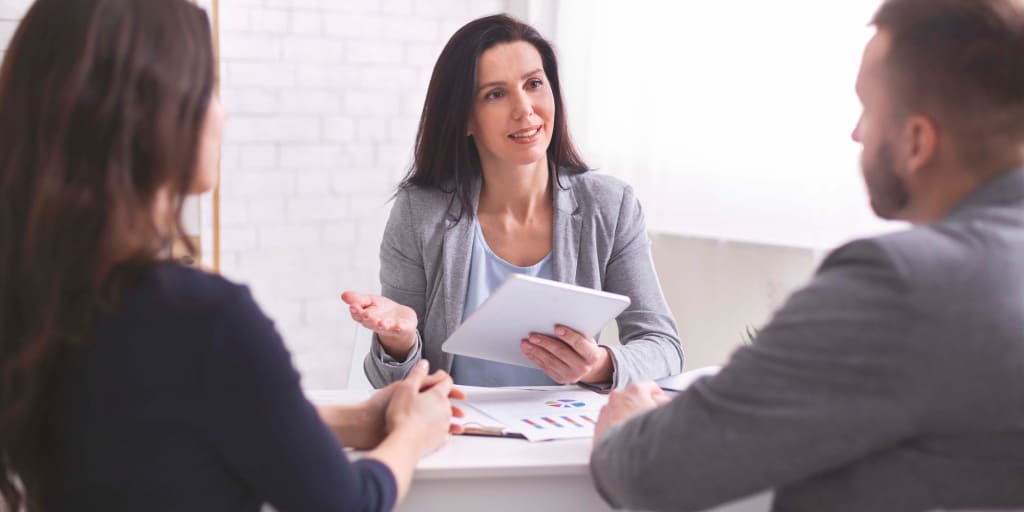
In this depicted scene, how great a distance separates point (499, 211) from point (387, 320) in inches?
18.8

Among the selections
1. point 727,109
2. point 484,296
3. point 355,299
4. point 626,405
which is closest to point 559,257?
point 484,296

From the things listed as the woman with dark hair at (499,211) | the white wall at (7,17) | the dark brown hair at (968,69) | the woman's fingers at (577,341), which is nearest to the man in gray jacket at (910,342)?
the dark brown hair at (968,69)

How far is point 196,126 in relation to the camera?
98 cm

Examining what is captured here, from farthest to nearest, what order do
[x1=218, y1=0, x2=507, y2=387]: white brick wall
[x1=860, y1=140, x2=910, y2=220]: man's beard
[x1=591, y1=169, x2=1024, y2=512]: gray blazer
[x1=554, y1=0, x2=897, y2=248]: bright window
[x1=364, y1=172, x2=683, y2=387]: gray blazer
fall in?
[x1=218, y1=0, x2=507, y2=387]: white brick wall < [x1=554, y1=0, x2=897, y2=248]: bright window < [x1=364, y1=172, x2=683, y2=387]: gray blazer < [x1=860, y1=140, x2=910, y2=220]: man's beard < [x1=591, y1=169, x2=1024, y2=512]: gray blazer

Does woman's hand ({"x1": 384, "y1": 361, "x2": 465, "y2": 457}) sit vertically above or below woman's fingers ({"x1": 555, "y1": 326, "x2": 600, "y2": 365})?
below

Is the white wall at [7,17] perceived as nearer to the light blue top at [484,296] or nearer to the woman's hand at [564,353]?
the light blue top at [484,296]

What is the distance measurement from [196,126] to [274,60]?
8.51 ft

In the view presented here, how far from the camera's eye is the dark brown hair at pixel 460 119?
218cm

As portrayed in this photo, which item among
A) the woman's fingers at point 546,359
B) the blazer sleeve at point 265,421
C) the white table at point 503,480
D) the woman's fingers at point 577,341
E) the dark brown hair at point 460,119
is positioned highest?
the dark brown hair at point 460,119

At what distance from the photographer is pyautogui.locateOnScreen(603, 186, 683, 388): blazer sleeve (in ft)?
6.25

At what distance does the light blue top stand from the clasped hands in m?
0.24

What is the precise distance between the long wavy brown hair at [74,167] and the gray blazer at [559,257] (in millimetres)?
1089

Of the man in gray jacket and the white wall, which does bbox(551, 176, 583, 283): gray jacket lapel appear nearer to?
the man in gray jacket

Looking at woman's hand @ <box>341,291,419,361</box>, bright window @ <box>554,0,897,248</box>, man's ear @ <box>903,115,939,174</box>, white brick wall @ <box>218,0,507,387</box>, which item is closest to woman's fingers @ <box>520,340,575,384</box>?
woman's hand @ <box>341,291,419,361</box>
